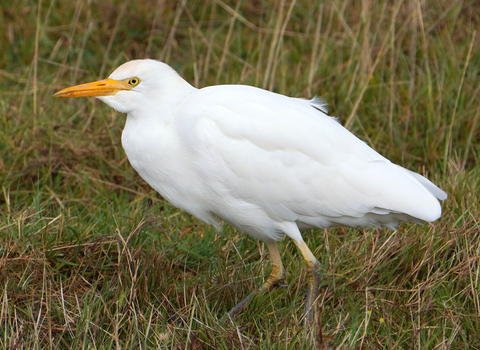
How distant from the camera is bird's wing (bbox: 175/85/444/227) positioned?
3.04 metres

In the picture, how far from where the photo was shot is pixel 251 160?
3.08 m

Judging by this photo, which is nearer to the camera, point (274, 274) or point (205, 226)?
point (274, 274)

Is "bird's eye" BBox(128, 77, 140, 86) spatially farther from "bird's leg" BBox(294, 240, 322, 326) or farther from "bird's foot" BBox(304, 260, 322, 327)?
"bird's foot" BBox(304, 260, 322, 327)

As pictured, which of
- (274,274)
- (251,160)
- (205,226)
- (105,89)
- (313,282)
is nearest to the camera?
(251,160)

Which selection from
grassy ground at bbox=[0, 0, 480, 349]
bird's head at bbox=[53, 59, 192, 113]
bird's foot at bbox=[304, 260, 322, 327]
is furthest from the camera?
bird's foot at bbox=[304, 260, 322, 327]

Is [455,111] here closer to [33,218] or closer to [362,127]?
[362,127]

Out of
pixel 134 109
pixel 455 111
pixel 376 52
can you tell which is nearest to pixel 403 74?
pixel 376 52

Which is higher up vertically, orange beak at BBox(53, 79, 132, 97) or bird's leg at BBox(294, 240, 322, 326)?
orange beak at BBox(53, 79, 132, 97)

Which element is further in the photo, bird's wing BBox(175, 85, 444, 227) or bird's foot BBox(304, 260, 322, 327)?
bird's foot BBox(304, 260, 322, 327)

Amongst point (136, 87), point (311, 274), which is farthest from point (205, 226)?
point (136, 87)

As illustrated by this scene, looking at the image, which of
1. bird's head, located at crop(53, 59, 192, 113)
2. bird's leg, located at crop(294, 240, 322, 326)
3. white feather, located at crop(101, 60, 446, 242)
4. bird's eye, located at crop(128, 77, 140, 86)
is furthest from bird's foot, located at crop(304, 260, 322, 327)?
Result: bird's eye, located at crop(128, 77, 140, 86)

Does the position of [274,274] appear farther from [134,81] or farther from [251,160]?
[134,81]

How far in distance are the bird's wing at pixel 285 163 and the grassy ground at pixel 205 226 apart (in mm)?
442

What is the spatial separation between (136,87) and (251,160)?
26.2 inches
